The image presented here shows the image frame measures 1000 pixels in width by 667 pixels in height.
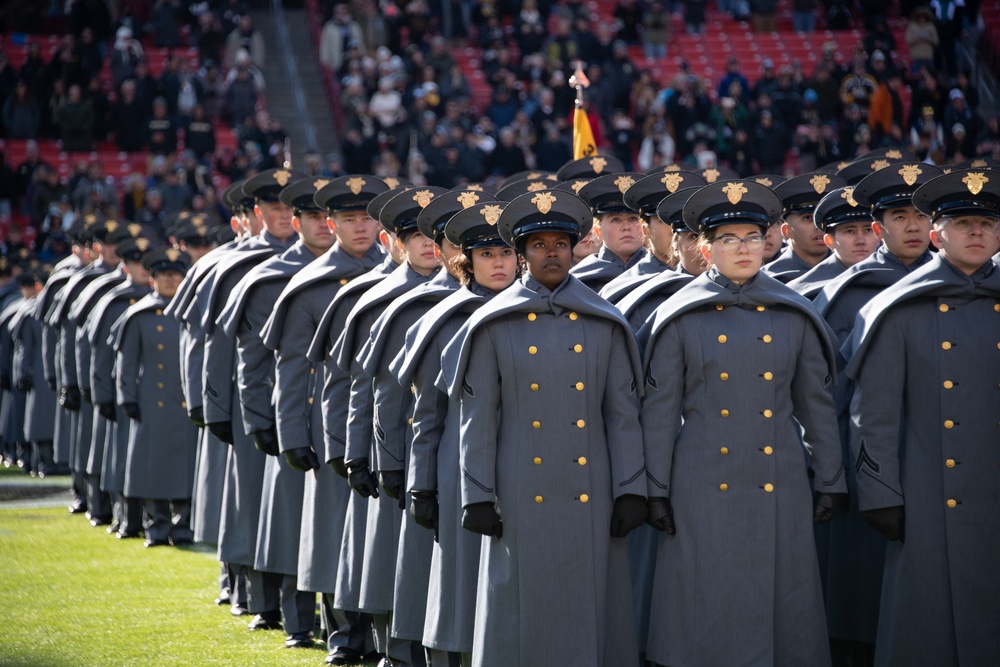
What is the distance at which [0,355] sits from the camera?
19.0m

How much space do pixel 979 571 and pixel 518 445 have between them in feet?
6.20

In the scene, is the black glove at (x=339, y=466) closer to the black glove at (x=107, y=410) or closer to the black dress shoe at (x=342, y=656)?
the black dress shoe at (x=342, y=656)

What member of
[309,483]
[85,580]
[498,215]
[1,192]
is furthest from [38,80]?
[498,215]

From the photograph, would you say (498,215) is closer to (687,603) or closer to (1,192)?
(687,603)

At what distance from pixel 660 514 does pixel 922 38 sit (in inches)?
923

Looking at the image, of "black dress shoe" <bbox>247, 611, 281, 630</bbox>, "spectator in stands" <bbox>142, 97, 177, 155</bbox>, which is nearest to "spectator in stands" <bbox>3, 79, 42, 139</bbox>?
"spectator in stands" <bbox>142, 97, 177, 155</bbox>

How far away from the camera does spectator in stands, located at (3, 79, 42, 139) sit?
2623cm

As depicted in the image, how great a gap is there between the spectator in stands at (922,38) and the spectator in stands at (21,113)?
15.9 meters

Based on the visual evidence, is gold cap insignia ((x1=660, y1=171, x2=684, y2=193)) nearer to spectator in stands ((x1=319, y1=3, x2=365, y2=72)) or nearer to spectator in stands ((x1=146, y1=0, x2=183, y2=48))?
spectator in stands ((x1=319, y1=3, x2=365, y2=72))

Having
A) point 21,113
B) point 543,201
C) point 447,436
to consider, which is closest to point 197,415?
point 447,436

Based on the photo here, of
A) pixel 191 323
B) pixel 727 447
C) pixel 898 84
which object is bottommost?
pixel 727 447

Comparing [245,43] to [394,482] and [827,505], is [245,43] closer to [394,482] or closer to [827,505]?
[394,482]

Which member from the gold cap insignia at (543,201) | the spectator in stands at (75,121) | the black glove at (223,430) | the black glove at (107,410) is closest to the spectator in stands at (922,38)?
the spectator in stands at (75,121)

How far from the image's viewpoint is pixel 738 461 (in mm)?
5848
